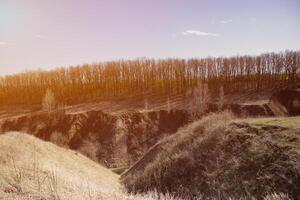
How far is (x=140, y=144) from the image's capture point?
178 ft

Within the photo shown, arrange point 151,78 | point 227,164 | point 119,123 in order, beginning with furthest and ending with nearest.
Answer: point 151,78
point 119,123
point 227,164

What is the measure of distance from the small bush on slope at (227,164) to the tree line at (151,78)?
5355cm

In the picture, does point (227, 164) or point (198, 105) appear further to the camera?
point (198, 105)

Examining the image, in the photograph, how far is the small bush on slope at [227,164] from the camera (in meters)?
14.4

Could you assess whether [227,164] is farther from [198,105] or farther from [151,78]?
[151,78]

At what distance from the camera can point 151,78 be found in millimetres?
87125

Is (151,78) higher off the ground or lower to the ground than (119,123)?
higher

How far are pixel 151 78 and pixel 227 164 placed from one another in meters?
70.7

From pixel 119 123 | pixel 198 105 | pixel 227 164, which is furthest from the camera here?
pixel 198 105

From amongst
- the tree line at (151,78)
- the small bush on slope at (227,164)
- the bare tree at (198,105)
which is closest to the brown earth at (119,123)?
the bare tree at (198,105)

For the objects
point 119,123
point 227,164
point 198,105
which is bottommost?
point 119,123

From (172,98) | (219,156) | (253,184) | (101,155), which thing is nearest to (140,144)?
(101,155)

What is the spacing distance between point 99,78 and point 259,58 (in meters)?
43.2

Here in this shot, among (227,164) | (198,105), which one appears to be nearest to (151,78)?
(198,105)
